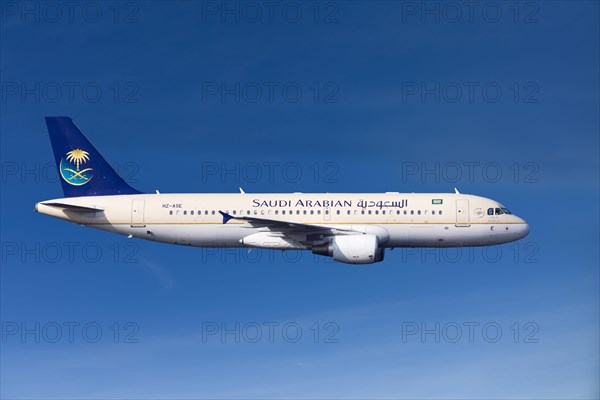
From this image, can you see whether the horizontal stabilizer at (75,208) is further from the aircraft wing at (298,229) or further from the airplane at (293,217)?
the aircraft wing at (298,229)

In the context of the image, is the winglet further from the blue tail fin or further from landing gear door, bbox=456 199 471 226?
landing gear door, bbox=456 199 471 226

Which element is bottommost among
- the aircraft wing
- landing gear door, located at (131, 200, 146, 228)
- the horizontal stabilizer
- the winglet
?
the aircraft wing

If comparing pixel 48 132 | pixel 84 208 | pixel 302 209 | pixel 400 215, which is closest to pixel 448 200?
pixel 400 215

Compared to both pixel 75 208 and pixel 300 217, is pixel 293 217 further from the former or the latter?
pixel 75 208

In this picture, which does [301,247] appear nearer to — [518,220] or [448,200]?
[448,200]

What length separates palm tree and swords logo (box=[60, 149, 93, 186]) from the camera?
4322 centimetres

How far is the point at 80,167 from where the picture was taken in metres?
43.4

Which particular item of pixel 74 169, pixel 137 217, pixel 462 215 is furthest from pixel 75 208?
pixel 462 215

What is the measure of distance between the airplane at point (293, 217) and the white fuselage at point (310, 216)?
0.06 m

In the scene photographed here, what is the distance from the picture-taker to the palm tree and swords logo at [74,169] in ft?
142

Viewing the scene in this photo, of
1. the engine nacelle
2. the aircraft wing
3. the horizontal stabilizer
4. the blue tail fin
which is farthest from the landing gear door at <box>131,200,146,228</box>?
the engine nacelle

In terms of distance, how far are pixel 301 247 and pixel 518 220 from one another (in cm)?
1341

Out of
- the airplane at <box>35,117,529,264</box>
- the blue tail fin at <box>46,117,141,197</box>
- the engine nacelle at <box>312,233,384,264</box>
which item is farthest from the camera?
the blue tail fin at <box>46,117,141,197</box>

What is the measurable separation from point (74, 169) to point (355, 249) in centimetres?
1922
